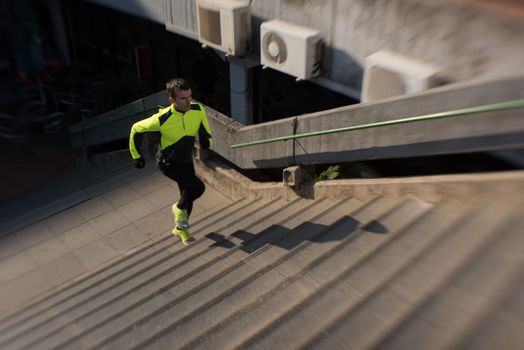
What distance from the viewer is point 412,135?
463 cm

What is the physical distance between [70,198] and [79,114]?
20.6 ft

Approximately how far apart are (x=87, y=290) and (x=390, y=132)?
3.76 meters

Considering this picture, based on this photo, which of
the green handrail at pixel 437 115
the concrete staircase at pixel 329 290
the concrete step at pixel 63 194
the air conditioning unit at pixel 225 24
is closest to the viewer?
the concrete staircase at pixel 329 290

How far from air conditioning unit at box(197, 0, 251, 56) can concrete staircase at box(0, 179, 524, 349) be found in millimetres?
3913

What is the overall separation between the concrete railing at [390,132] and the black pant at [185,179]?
142 centimetres

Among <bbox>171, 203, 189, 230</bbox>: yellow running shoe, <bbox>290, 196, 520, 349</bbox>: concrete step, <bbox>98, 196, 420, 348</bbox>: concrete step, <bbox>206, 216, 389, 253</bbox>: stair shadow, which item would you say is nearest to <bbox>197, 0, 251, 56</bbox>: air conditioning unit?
<bbox>171, 203, 189, 230</bbox>: yellow running shoe

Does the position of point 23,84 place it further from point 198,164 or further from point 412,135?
point 412,135

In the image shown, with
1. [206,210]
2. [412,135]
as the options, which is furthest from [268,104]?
[412,135]

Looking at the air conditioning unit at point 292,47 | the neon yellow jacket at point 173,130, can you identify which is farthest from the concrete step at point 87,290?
the air conditioning unit at point 292,47

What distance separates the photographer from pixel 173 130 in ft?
17.0

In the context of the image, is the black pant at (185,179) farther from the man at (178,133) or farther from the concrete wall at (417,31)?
the concrete wall at (417,31)

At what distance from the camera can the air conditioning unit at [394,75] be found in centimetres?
542

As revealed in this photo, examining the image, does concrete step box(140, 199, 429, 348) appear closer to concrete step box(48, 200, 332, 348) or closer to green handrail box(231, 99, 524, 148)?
concrete step box(48, 200, 332, 348)

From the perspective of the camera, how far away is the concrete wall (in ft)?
15.7
